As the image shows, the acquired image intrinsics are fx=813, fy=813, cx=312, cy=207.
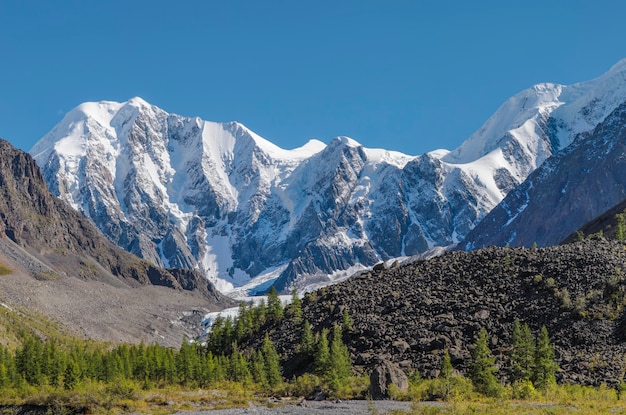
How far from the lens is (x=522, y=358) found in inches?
2913

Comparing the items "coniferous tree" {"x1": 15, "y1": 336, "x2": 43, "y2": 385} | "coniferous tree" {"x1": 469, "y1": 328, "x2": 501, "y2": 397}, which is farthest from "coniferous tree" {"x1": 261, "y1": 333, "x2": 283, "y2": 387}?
"coniferous tree" {"x1": 15, "y1": 336, "x2": 43, "y2": 385}

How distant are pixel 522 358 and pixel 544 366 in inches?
85.3

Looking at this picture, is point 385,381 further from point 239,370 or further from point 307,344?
point 239,370

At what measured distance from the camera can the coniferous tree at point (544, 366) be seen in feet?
232

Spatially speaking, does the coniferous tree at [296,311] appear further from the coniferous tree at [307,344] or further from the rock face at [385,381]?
the rock face at [385,381]

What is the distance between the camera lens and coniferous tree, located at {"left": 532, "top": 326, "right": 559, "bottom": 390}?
70.8 meters

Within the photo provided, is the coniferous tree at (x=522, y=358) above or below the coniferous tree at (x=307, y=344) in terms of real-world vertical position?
below

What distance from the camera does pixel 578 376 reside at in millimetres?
72938

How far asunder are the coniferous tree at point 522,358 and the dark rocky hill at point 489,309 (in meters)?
2.71

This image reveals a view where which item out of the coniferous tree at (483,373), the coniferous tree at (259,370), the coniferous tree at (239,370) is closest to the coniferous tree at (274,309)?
the coniferous tree at (239,370)

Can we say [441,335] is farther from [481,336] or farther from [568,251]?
[568,251]

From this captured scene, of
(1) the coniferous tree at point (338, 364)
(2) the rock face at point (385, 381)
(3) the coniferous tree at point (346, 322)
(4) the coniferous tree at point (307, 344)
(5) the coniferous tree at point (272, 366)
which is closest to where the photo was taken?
(2) the rock face at point (385, 381)

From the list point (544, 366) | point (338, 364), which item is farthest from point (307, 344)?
point (544, 366)

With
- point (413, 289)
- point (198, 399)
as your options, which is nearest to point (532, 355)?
point (413, 289)
